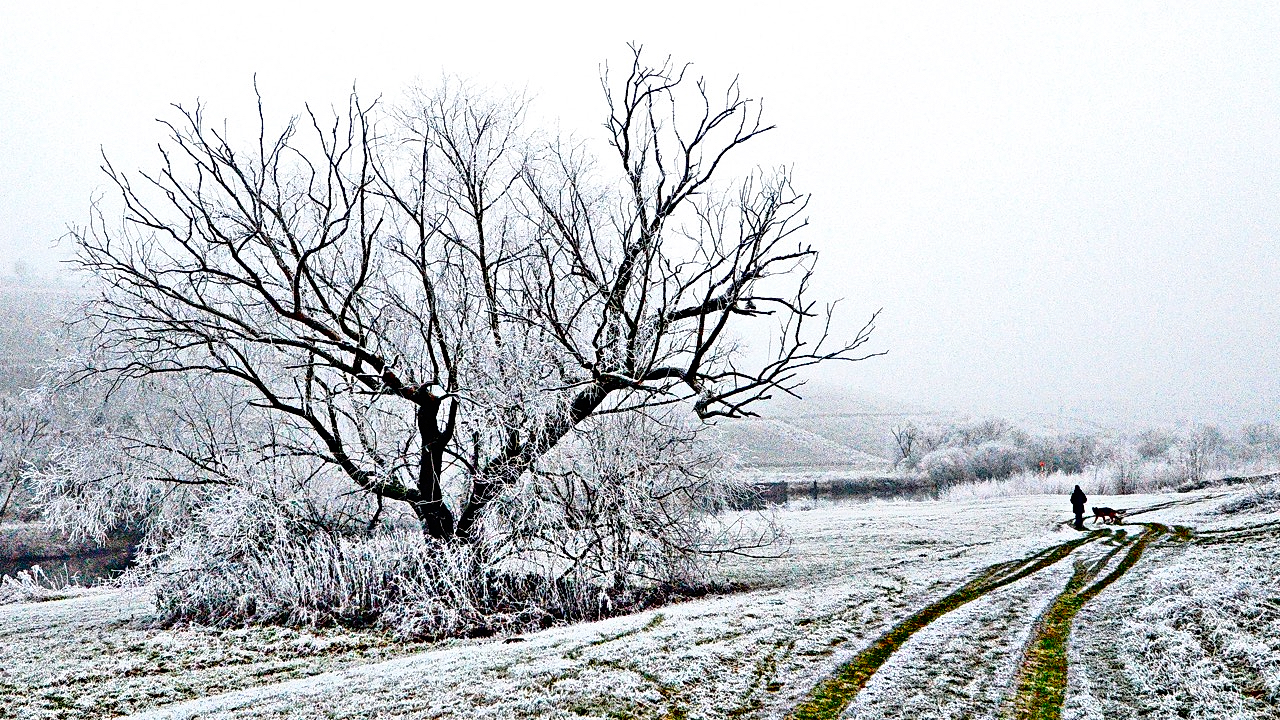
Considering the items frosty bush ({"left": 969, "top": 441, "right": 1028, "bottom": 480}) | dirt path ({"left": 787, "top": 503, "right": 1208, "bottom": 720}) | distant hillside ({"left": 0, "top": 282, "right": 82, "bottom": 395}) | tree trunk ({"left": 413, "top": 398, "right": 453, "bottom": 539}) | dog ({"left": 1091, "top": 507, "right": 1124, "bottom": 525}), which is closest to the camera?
dirt path ({"left": 787, "top": 503, "right": 1208, "bottom": 720})

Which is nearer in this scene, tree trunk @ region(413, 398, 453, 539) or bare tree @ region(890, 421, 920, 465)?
tree trunk @ region(413, 398, 453, 539)

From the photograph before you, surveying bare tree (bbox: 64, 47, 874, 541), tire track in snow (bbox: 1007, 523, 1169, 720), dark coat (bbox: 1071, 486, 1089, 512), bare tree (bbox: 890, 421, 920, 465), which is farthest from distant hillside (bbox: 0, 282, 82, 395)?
bare tree (bbox: 890, 421, 920, 465)

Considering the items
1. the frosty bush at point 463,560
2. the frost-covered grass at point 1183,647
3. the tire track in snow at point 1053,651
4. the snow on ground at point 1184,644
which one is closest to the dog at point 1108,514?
the tire track in snow at point 1053,651

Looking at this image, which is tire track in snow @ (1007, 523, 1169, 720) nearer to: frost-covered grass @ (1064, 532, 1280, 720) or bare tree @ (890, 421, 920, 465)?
frost-covered grass @ (1064, 532, 1280, 720)

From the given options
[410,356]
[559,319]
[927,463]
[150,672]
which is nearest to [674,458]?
[559,319]

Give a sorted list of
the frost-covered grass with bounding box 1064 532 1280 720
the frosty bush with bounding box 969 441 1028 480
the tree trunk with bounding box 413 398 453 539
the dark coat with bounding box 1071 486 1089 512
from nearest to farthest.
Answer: the frost-covered grass with bounding box 1064 532 1280 720
the tree trunk with bounding box 413 398 453 539
the dark coat with bounding box 1071 486 1089 512
the frosty bush with bounding box 969 441 1028 480

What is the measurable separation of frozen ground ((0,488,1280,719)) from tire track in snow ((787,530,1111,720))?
76 mm

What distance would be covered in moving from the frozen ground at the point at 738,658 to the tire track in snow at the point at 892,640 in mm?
76

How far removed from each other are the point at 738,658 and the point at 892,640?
5.30 feet

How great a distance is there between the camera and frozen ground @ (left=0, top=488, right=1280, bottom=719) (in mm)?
6094

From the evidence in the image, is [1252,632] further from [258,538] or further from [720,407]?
[258,538]

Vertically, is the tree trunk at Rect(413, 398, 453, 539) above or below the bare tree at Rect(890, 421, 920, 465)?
below

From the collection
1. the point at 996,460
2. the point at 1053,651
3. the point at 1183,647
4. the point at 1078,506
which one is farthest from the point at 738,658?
the point at 996,460

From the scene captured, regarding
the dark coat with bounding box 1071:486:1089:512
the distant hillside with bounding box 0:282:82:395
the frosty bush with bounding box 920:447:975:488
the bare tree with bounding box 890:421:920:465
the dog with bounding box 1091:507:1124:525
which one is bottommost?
the dog with bounding box 1091:507:1124:525
